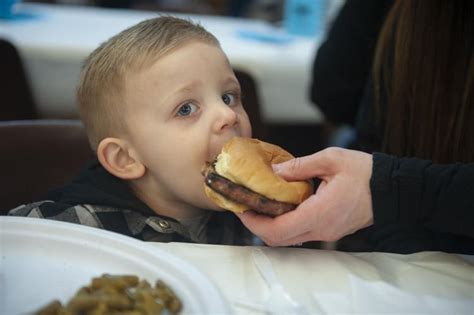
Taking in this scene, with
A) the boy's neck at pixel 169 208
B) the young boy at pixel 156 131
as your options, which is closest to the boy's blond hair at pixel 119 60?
the young boy at pixel 156 131

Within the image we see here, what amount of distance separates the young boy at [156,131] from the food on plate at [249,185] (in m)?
0.08

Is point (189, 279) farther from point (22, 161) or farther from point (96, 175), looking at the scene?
point (22, 161)

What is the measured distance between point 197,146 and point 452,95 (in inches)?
16.6

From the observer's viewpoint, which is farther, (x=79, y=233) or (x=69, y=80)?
(x=69, y=80)

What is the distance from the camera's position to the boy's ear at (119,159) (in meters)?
0.80

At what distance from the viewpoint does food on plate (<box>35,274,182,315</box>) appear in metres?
0.52

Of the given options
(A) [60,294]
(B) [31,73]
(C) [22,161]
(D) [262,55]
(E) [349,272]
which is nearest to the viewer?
(A) [60,294]

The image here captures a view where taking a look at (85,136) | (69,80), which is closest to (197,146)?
(85,136)

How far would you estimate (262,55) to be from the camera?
142 centimetres

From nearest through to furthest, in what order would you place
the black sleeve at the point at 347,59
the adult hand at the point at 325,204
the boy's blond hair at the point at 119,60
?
1. the adult hand at the point at 325,204
2. the boy's blond hair at the point at 119,60
3. the black sleeve at the point at 347,59

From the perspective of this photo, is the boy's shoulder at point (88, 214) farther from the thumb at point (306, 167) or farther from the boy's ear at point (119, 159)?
A: the thumb at point (306, 167)

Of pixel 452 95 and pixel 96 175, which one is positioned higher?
pixel 452 95

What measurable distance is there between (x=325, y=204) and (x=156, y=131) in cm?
26

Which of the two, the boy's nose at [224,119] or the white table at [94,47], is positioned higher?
the boy's nose at [224,119]
